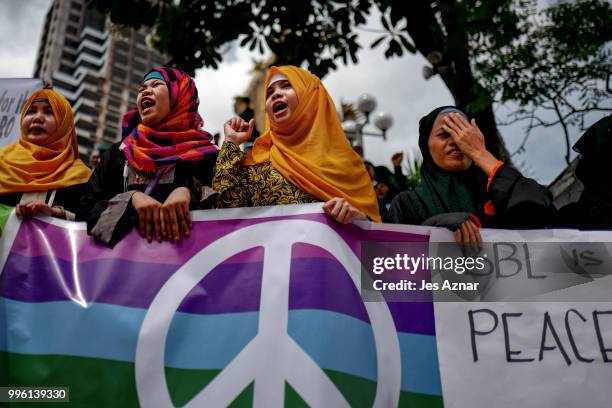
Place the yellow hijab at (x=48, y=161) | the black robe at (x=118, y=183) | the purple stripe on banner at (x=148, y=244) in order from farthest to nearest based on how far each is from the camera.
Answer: the yellow hijab at (x=48, y=161), the black robe at (x=118, y=183), the purple stripe on banner at (x=148, y=244)

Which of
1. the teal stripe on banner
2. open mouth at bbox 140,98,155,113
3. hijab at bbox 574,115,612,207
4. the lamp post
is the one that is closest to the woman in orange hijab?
open mouth at bbox 140,98,155,113

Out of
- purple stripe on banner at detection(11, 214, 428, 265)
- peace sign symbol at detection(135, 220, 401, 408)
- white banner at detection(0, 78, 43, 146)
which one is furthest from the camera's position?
white banner at detection(0, 78, 43, 146)

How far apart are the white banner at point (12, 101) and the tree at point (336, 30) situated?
1.45 meters

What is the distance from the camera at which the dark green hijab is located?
2.11 meters

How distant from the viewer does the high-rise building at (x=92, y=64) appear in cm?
6512

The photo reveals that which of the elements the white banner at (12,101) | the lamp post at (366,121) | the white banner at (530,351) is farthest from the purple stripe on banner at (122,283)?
the lamp post at (366,121)

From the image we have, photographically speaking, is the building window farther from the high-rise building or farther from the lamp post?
the lamp post

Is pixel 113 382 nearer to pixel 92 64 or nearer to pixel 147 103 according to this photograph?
pixel 147 103

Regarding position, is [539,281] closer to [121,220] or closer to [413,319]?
[413,319]

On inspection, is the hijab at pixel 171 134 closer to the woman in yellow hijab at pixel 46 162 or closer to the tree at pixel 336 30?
the woman in yellow hijab at pixel 46 162

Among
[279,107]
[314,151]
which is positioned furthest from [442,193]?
[279,107]

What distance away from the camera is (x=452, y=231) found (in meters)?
1.88

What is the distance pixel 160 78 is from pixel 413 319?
1526 mm

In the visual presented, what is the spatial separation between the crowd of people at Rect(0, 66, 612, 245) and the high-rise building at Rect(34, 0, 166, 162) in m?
65.6
